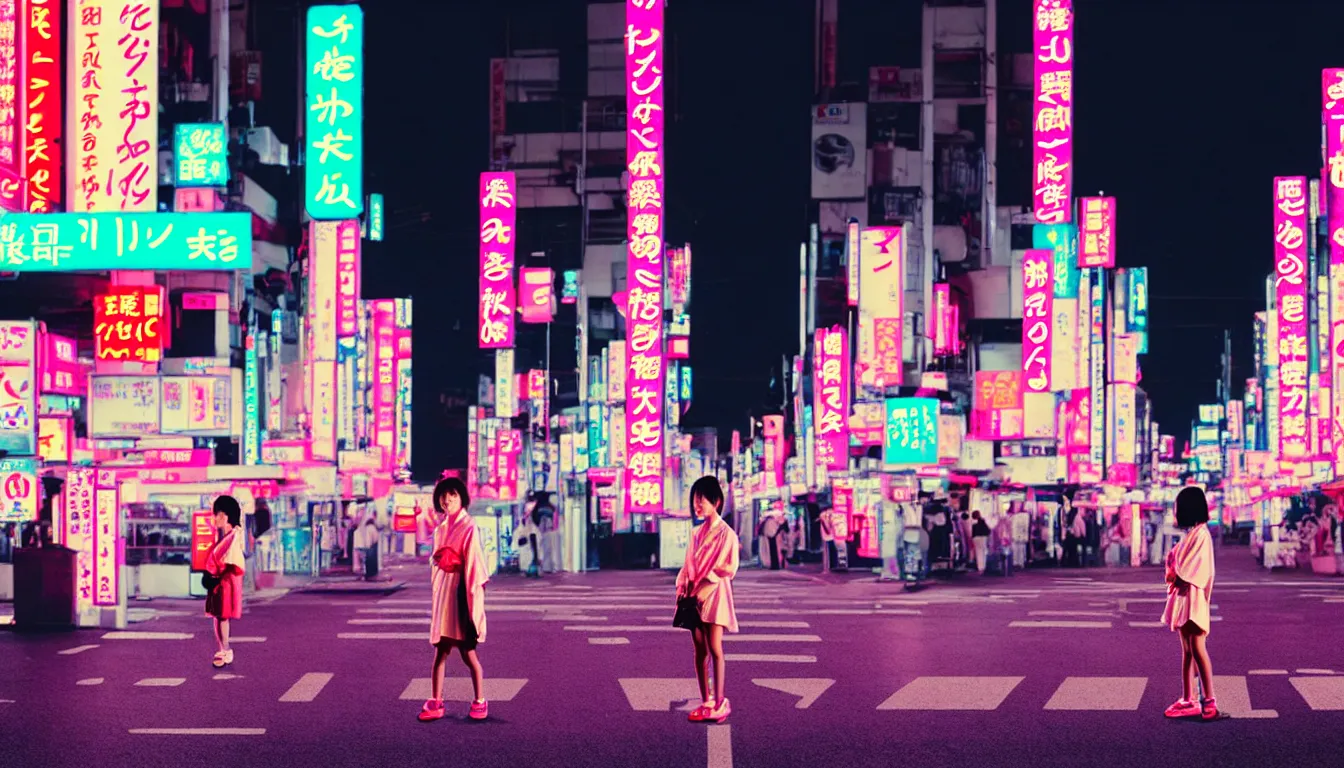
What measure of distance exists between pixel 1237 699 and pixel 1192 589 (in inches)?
82.5

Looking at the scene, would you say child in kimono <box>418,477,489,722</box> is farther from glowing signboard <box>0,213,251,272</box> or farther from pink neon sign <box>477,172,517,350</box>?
pink neon sign <box>477,172,517,350</box>

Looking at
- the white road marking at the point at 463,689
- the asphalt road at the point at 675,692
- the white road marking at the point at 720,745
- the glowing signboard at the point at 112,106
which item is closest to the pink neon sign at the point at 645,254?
the glowing signboard at the point at 112,106

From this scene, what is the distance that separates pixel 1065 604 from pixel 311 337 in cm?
1969

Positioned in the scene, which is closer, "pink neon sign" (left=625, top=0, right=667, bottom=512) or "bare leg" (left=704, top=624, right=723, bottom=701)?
"bare leg" (left=704, top=624, right=723, bottom=701)

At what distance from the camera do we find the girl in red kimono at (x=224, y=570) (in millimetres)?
15312

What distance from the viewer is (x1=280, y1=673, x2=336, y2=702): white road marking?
506 inches

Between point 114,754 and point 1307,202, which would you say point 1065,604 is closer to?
point 1307,202

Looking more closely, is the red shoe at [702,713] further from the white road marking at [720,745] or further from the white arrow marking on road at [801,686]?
the white arrow marking on road at [801,686]

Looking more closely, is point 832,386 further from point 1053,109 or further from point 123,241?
point 123,241

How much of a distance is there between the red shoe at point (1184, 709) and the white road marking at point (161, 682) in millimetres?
7840

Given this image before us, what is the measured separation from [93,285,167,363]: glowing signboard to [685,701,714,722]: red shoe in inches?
722

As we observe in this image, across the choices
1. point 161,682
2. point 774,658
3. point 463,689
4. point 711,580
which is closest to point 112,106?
point 161,682

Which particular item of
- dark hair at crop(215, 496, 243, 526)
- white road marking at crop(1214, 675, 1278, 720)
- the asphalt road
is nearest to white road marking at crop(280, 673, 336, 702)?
the asphalt road

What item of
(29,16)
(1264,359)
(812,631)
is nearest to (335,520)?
(29,16)
